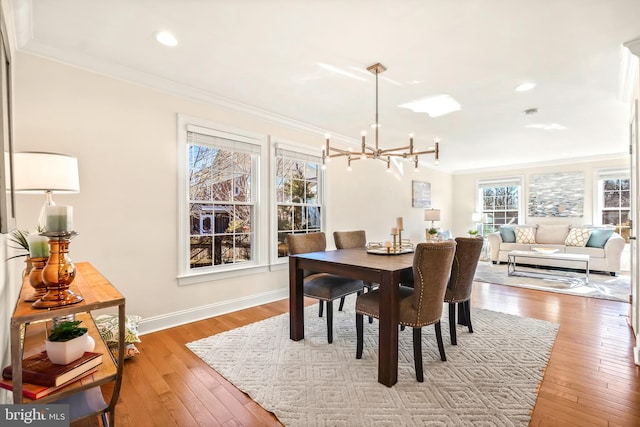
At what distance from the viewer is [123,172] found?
279 centimetres

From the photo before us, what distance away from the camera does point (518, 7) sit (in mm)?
1925

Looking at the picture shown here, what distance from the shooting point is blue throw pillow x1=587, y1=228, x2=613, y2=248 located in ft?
18.9

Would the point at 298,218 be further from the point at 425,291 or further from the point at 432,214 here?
the point at 432,214

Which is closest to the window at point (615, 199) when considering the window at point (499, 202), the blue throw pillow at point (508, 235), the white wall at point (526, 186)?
the white wall at point (526, 186)

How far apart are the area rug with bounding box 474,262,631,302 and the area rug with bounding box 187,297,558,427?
1937 mm

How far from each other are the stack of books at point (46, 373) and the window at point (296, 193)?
280 centimetres

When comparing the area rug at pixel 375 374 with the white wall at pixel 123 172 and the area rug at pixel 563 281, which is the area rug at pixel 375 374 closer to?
the white wall at pixel 123 172

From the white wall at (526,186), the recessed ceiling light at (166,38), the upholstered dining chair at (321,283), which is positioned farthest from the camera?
the white wall at (526,186)

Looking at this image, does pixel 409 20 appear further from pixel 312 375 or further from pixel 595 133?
pixel 595 133

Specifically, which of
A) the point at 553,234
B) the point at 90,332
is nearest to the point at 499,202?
the point at 553,234

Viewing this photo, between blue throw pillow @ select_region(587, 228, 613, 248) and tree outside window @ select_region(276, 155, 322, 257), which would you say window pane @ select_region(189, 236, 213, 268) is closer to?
tree outside window @ select_region(276, 155, 322, 257)

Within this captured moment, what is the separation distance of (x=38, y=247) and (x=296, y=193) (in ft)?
10.5

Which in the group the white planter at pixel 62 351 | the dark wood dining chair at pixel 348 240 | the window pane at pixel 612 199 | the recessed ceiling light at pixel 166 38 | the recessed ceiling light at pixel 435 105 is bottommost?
the white planter at pixel 62 351

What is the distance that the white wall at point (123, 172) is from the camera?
2.40 meters
